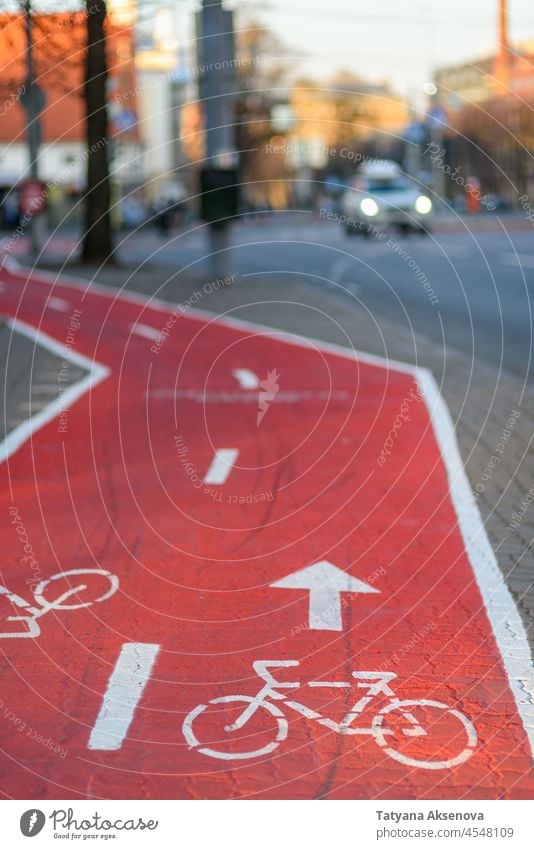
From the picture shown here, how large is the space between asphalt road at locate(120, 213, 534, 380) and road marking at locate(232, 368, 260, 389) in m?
2.63

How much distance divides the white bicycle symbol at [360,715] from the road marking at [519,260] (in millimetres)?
27481

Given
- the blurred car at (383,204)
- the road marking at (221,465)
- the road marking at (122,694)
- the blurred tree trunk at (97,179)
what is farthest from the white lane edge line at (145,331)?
the blurred car at (383,204)

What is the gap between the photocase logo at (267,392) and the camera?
13859 mm

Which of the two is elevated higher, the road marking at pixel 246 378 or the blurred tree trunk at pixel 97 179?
the road marking at pixel 246 378

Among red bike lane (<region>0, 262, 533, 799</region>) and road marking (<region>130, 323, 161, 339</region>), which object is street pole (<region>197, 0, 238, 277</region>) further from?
red bike lane (<region>0, 262, 533, 799</region>)

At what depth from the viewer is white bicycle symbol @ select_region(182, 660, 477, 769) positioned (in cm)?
520

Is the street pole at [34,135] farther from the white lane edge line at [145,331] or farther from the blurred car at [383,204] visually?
the blurred car at [383,204]

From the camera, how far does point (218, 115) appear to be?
26672 millimetres

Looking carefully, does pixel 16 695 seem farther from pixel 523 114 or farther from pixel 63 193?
pixel 523 114

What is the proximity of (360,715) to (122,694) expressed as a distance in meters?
0.89

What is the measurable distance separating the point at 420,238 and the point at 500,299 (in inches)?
966

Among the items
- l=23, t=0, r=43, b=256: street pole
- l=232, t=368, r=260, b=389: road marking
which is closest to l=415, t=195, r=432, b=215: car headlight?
l=23, t=0, r=43, b=256: street pole

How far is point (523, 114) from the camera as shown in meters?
97.1
